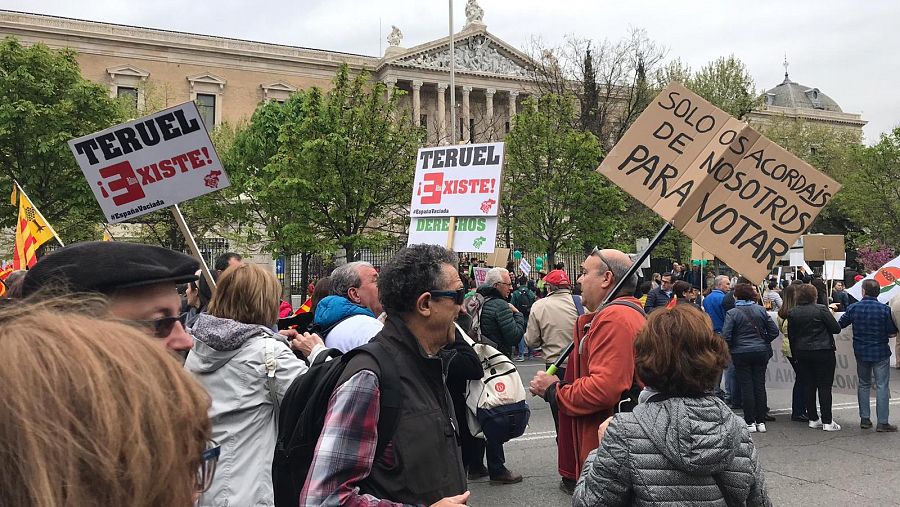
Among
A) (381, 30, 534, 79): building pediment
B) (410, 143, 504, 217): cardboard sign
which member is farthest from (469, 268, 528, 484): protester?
(381, 30, 534, 79): building pediment

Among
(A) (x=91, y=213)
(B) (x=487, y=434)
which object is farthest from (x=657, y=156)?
(A) (x=91, y=213)

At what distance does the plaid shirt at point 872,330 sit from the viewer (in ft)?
27.4

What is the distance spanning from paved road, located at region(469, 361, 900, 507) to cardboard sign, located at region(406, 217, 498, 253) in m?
2.16

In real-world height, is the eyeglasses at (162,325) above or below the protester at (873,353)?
above

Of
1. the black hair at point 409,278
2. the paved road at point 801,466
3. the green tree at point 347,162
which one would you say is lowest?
the paved road at point 801,466

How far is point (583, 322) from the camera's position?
436cm

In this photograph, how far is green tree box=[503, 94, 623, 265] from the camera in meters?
27.0

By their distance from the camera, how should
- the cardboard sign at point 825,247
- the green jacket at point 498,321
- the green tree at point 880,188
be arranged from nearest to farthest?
the green jacket at point 498,321
the cardboard sign at point 825,247
the green tree at point 880,188

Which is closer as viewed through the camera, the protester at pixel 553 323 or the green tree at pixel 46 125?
the protester at pixel 553 323

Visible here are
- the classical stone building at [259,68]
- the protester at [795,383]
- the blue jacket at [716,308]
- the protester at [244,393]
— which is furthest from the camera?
the classical stone building at [259,68]

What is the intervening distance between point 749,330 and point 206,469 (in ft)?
27.8

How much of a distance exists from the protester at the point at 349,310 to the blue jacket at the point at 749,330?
18.8 ft

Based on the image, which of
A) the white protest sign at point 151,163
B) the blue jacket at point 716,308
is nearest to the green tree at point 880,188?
the blue jacket at point 716,308

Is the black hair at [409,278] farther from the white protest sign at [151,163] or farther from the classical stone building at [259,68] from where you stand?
the classical stone building at [259,68]
